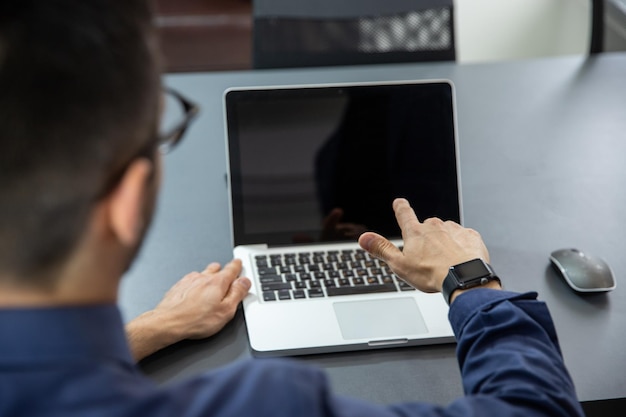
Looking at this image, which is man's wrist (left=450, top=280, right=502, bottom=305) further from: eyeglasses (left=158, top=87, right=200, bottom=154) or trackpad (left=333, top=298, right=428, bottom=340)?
eyeglasses (left=158, top=87, right=200, bottom=154)

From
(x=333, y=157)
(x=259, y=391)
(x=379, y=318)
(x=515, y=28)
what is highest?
(x=515, y=28)

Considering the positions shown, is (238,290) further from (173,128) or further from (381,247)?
(173,128)

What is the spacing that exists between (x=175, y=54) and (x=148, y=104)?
8.99ft

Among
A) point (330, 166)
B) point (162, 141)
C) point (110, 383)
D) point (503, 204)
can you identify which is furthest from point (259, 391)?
point (503, 204)

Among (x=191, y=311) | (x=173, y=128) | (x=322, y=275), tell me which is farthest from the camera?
(x=322, y=275)

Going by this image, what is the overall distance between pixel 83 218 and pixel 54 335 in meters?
0.09

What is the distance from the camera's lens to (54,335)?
2.10 ft

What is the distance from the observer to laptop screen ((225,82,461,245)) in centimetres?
130

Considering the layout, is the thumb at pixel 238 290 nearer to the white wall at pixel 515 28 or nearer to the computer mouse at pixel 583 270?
the computer mouse at pixel 583 270

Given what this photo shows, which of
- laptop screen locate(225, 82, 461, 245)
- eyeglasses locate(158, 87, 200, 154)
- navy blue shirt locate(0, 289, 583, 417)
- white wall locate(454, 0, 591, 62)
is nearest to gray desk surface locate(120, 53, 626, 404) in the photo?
laptop screen locate(225, 82, 461, 245)

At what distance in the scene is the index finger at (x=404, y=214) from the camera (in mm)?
1123

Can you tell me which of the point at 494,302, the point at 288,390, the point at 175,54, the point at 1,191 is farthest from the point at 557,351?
the point at 175,54

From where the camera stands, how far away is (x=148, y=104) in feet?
2.20

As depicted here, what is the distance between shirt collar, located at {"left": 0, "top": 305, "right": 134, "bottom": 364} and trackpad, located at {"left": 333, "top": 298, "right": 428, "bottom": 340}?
1.68ft
